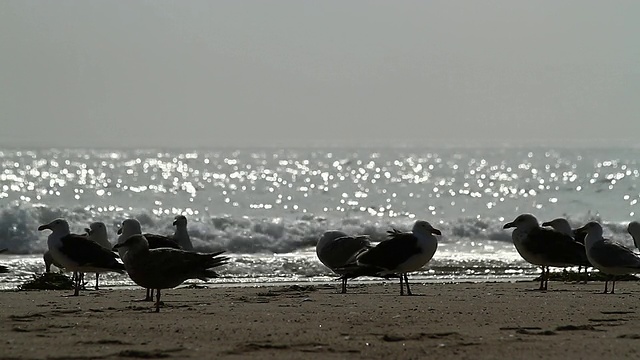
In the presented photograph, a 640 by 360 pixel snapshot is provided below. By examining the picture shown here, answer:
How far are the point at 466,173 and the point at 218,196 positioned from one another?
97.0 ft

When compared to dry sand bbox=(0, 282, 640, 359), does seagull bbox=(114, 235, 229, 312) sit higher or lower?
higher

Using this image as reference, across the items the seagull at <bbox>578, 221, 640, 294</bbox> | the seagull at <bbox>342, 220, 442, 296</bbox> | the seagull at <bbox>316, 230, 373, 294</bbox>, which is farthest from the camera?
the seagull at <bbox>316, 230, 373, 294</bbox>

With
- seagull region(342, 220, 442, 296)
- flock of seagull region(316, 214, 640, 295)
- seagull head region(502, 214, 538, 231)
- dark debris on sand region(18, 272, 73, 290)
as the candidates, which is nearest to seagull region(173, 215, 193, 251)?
dark debris on sand region(18, 272, 73, 290)

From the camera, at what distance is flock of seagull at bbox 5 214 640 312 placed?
11984 millimetres

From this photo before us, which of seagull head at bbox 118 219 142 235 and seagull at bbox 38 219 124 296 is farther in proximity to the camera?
seagull head at bbox 118 219 142 235

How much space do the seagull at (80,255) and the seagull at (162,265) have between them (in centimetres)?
206

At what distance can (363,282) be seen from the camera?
17500 mm

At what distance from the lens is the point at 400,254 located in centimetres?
1444

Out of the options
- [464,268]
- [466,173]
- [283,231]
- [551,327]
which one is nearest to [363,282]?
[464,268]

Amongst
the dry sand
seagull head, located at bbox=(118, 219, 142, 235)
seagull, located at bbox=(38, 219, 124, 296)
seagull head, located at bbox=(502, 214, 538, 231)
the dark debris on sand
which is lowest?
the dark debris on sand

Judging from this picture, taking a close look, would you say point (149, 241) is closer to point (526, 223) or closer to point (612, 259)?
point (526, 223)

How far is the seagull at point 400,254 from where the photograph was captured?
47.3 feet

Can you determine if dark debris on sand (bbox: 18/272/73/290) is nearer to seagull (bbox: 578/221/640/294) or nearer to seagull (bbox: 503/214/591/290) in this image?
seagull (bbox: 503/214/591/290)

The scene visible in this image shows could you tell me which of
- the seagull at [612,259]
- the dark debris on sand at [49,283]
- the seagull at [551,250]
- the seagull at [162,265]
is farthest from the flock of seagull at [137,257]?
the seagull at [612,259]
